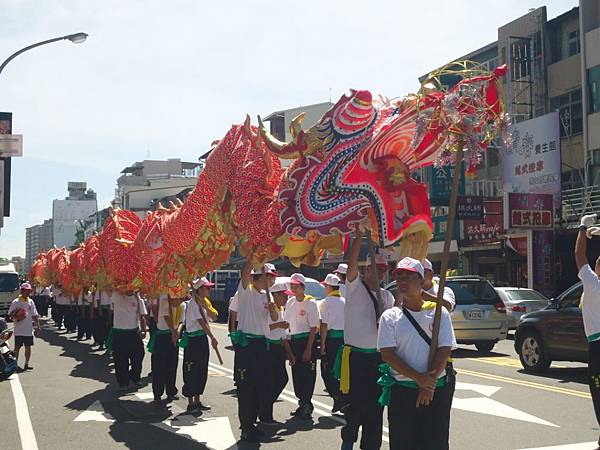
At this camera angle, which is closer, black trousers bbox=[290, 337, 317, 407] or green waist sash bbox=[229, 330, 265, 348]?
green waist sash bbox=[229, 330, 265, 348]

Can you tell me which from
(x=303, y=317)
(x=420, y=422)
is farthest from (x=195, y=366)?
(x=420, y=422)

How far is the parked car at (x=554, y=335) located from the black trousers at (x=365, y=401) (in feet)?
21.2

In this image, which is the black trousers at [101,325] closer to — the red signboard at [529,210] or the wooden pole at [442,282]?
the red signboard at [529,210]

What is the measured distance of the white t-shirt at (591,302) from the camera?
268 inches

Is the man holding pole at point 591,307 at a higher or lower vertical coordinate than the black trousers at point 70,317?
higher

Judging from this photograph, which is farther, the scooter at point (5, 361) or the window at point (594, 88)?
the window at point (594, 88)

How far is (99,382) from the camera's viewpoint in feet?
42.1

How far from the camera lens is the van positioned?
34.9 m

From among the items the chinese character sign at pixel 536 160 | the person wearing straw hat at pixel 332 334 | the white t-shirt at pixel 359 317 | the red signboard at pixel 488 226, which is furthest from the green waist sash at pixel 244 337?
the red signboard at pixel 488 226

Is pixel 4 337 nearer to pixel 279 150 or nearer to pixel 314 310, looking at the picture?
pixel 314 310

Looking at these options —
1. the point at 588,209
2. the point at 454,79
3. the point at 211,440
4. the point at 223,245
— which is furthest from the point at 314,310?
the point at 588,209

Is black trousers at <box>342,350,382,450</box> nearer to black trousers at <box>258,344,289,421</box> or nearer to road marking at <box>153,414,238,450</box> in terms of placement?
road marking at <box>153,414,238,450</box>

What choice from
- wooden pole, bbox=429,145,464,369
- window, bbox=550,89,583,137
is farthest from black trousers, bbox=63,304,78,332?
wooden pole, bbox=429,145,464,369

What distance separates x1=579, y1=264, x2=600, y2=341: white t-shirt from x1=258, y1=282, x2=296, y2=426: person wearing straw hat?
3265 mm
